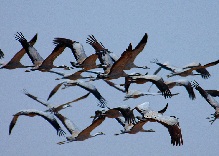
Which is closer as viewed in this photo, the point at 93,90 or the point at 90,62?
→ the point at 90,62

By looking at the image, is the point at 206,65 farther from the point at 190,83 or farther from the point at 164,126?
the point at 164,126

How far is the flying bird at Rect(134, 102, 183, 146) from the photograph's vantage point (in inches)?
1174

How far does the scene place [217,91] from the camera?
41.7 meters

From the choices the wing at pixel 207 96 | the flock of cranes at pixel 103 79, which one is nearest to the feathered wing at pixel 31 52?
the flock of cranes at pixel 103 79

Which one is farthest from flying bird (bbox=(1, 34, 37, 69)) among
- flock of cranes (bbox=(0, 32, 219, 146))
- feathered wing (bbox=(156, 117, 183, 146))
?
feathered wing (bbox=(156, 117, 183, 146))

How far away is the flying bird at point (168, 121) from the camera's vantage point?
29811 mm

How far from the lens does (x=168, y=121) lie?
30.8m

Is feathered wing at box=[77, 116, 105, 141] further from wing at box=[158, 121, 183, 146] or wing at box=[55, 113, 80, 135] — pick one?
wing at box=[158, 121, 183, 146]

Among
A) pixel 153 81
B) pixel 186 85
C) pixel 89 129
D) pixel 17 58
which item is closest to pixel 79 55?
pixel 17 58

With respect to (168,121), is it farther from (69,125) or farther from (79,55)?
(69,125)

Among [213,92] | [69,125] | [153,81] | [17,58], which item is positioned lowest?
[69,125]

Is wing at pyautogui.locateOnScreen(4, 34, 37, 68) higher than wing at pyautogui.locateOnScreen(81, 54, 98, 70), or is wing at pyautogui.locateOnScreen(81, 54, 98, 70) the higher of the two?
wing at pyautogui.locateOnScreen(4, 34, 37, 68)

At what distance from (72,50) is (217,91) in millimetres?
8251

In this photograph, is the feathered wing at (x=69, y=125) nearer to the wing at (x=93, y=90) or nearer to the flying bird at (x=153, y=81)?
the wing at (x=93, y=90)
